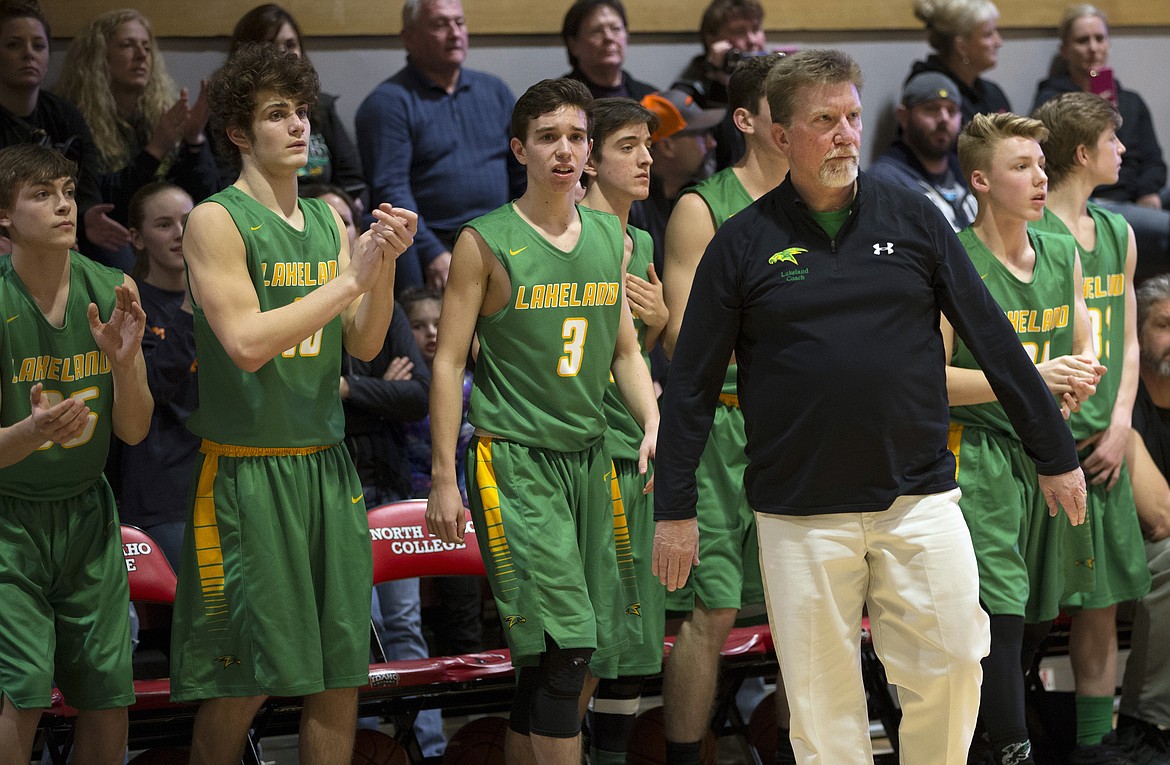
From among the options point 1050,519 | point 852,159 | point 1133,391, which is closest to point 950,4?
point 1133,391

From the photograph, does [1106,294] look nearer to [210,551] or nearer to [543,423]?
[543,423]

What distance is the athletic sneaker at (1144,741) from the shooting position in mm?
5004

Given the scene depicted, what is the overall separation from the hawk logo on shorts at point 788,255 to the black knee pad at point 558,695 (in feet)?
4.43

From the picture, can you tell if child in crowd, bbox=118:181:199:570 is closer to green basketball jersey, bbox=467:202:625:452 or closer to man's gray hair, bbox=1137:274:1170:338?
green basketball jersey, bbox=467:202:625:452

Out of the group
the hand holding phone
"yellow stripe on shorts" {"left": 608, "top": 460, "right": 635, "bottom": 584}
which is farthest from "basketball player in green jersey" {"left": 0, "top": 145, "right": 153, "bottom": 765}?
the hand holding phone

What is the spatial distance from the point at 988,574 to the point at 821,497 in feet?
4.71

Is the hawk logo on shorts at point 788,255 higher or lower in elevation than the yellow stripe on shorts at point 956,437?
higher

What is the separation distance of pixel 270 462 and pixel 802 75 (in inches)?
72.7

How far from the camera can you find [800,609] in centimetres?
360

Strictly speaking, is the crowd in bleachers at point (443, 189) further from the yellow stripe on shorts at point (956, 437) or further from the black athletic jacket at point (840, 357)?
the black athletic jacket at point (840, 357)

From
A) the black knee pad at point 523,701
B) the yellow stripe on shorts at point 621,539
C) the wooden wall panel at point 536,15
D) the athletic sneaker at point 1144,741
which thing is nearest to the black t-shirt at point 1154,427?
the athletic sneaker at point 1144,741

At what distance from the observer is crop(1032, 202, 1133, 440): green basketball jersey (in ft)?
17.2

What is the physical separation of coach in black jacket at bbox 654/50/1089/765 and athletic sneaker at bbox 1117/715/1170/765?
5.87 feet

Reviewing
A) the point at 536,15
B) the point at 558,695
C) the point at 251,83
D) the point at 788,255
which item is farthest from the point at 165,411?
the point at 536,15
